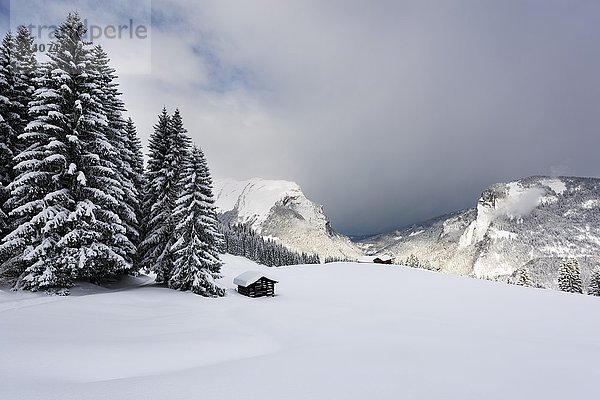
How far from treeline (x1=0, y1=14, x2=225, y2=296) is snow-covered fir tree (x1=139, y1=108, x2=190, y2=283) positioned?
101mm

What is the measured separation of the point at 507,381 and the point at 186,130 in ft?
87.2

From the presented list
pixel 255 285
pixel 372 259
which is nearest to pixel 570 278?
pixel 372 259

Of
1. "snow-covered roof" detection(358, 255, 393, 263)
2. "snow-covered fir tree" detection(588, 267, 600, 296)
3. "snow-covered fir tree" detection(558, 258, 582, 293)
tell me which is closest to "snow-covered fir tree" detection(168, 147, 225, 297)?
"snow-covered roof" detection(358, 255, 393, 263)

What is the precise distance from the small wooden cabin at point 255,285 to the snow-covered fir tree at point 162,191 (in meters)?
6.76

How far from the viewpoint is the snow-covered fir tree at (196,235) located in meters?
22.3

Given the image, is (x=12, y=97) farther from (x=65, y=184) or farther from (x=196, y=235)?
(x=196, y=235)

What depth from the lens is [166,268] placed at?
23828 millimetres

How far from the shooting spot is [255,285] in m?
27.3

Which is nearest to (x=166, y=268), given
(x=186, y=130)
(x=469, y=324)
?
(x=186, y=130)

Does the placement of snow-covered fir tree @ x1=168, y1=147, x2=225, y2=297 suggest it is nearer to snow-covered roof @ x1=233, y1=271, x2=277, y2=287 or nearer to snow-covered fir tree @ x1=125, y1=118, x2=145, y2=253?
snow-covered roof @ x1=233, y1=271, x2=277, y2=287

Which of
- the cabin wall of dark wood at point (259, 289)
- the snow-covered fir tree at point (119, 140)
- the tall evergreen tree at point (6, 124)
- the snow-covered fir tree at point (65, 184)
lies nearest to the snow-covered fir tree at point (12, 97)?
the tall evergreen tree at point (6, 124)

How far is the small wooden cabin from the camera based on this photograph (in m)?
27.0

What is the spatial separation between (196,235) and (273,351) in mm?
15467

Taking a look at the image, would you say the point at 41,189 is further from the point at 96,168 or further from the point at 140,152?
the point at 140,152
